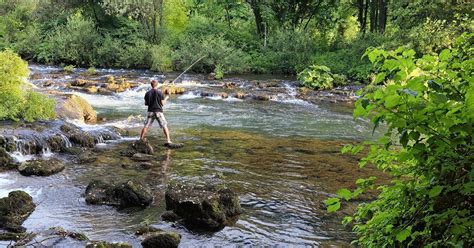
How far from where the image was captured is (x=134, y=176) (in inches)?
384

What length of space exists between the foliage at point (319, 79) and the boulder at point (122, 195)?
63.9ft

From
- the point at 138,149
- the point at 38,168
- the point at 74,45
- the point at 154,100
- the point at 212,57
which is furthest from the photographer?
the point at 74,45

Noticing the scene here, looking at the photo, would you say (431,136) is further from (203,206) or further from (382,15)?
(382,15)

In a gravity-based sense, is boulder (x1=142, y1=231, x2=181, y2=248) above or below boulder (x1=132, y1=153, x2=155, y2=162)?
Answer: below

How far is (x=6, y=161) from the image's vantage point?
10008mm

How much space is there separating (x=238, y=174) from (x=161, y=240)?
403 centimetres

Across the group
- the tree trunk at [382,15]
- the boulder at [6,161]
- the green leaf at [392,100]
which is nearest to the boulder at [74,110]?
the boulder at [6,161]

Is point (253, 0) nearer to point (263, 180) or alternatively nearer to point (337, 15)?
point (337, 15)

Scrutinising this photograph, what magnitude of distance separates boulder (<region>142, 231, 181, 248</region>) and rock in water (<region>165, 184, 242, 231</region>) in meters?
0.82

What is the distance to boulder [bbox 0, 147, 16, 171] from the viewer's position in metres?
9.90

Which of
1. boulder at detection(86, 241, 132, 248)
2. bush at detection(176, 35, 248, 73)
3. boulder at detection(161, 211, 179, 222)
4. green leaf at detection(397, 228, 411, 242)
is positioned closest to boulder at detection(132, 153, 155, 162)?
boulder at detection(161, 211, 179, 222)

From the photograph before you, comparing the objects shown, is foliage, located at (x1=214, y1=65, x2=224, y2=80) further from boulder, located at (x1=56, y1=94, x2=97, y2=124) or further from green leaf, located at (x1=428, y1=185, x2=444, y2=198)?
green leaf, located at (x1=428, y1=185, x2=444, y2=198)

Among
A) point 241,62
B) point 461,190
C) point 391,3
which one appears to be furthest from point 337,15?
point 461,190

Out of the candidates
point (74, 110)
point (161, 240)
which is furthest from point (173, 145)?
point (161, 240)
